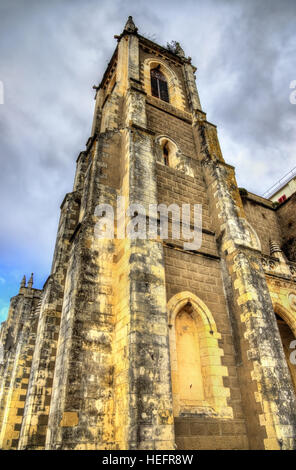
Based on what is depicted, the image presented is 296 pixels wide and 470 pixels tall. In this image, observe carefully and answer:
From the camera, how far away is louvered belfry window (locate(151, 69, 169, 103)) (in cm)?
1492

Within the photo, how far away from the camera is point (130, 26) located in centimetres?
1612

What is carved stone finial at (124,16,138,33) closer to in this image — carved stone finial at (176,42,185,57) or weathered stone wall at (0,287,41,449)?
carved stone finial at (176,42,185,57)

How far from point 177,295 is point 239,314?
1694mm

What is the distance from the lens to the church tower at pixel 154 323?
6020mm

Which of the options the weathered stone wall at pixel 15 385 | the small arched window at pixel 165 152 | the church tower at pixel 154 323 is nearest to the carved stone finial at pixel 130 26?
the church tower at pixel 154 323

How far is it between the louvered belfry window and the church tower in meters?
2.57

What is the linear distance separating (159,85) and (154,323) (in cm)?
1291

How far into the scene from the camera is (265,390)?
673cm

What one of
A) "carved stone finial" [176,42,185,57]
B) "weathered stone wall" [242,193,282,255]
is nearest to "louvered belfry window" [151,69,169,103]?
"carved stone finial" [176,42,185,57]

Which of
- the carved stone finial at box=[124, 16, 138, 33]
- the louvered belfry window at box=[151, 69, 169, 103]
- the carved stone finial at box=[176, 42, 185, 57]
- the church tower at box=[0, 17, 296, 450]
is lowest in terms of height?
the church tower at box=[0, 17, 296, 450]

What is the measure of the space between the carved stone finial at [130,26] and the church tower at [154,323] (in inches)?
208
